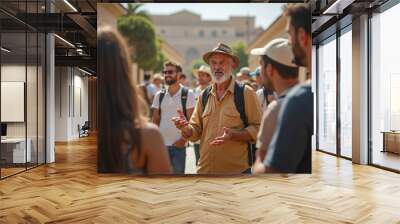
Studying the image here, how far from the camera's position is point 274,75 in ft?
20.8

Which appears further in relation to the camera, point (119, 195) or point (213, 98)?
point (213, 98)

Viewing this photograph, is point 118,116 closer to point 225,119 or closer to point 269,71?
point 225,119

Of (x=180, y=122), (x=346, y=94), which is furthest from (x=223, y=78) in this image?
(x=346, y=94)

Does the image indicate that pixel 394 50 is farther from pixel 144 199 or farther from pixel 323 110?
pixel 144 199

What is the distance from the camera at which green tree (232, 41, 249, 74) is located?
6348 mm

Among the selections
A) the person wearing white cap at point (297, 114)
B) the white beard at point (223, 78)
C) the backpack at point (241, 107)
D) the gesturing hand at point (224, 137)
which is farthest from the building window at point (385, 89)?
the white beard at point (223, 78)

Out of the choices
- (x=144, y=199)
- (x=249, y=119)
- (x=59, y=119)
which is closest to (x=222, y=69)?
(x=249, y=119)

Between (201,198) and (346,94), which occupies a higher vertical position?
(346,94)

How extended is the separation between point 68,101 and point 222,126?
419 inches

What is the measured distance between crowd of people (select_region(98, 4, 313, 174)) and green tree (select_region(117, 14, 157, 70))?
174 mm

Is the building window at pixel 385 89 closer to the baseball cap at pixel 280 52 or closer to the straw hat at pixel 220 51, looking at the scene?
the baseball cap at pixel 280 52

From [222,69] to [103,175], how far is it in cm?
267

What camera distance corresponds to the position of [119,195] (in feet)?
18.0

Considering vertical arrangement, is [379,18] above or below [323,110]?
above
